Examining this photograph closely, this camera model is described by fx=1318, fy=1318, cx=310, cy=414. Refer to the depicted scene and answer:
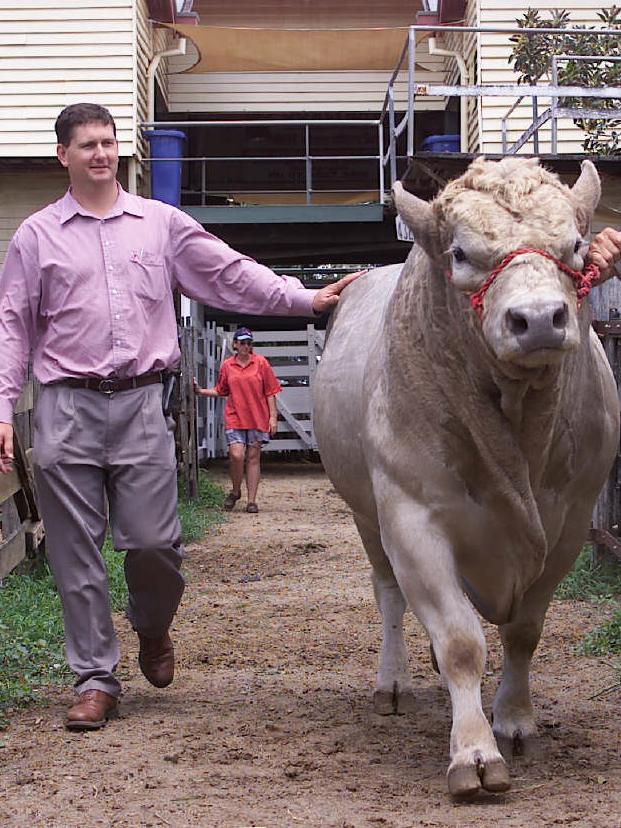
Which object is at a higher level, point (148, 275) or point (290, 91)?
point (290, 91)

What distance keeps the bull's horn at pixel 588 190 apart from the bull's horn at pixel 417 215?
44 centimetres

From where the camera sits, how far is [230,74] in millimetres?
20766

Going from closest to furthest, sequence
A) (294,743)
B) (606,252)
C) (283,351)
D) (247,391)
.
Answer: (606,252) → (294,743) → (247,391) → (283,351)

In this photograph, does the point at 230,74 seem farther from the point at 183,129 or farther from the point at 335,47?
the point at 335,47

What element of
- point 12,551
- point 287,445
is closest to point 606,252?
point 12,551

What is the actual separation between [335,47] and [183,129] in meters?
3.63

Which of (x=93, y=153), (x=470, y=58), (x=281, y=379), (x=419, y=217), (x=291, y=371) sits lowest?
(x=281, y=379)

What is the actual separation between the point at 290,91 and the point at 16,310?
16.4 metres

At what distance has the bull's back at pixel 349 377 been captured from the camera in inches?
196

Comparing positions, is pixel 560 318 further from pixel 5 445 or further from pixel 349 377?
pixel 5 445

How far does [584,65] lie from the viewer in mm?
15000

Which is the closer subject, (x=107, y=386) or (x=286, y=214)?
(x=107, y=386)

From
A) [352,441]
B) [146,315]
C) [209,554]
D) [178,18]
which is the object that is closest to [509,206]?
[352,441]

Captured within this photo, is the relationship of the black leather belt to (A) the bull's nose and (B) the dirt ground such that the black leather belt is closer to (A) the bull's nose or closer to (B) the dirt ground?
(B) the dirt ground
